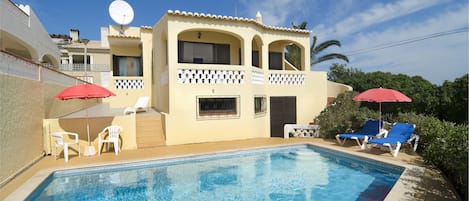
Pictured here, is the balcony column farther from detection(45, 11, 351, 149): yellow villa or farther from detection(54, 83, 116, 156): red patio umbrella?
detection(54, 83, 116, 156): red patio umbrella

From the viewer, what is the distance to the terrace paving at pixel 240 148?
6.15 meters

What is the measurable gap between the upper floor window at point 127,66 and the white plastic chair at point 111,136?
1020cm

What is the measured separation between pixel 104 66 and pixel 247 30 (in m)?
17.9

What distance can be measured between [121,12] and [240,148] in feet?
46.1

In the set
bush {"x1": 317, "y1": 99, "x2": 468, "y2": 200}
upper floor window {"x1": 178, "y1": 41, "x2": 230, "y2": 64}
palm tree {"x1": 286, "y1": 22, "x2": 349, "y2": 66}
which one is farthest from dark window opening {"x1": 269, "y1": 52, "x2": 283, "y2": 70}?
palm tree {"x1": 286, "y1": 22, "x2": 349, "y2": 66}

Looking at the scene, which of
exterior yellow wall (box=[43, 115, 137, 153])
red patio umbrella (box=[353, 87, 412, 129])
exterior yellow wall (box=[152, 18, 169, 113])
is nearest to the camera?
exterior yellow wall (box=[43, 115, 137, 153])

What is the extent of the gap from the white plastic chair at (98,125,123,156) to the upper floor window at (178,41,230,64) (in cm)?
568

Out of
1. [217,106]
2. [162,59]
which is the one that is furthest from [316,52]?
[162,59]

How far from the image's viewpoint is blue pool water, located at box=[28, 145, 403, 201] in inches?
286

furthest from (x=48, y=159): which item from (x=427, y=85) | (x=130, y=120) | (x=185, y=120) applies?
(x=427, y=85)

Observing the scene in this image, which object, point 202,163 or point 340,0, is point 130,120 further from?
point 340,0

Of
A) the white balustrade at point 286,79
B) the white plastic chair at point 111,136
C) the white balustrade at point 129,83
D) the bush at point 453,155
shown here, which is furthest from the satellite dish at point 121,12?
the bush at point 453,155

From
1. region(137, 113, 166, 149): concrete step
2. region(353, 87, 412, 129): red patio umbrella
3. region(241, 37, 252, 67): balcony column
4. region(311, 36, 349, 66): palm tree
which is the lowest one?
region(137, 113, 166, 149): concrete step

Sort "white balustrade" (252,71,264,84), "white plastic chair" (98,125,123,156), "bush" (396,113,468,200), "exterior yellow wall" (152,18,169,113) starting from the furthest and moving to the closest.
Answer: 1. "white balustrade" (252,71,264,84)
2. "exterior yellow wall" (152,18,169,113)
3. "white plastic chair" (98,125,123,156)
4. "bush" (396,113,468,200)
